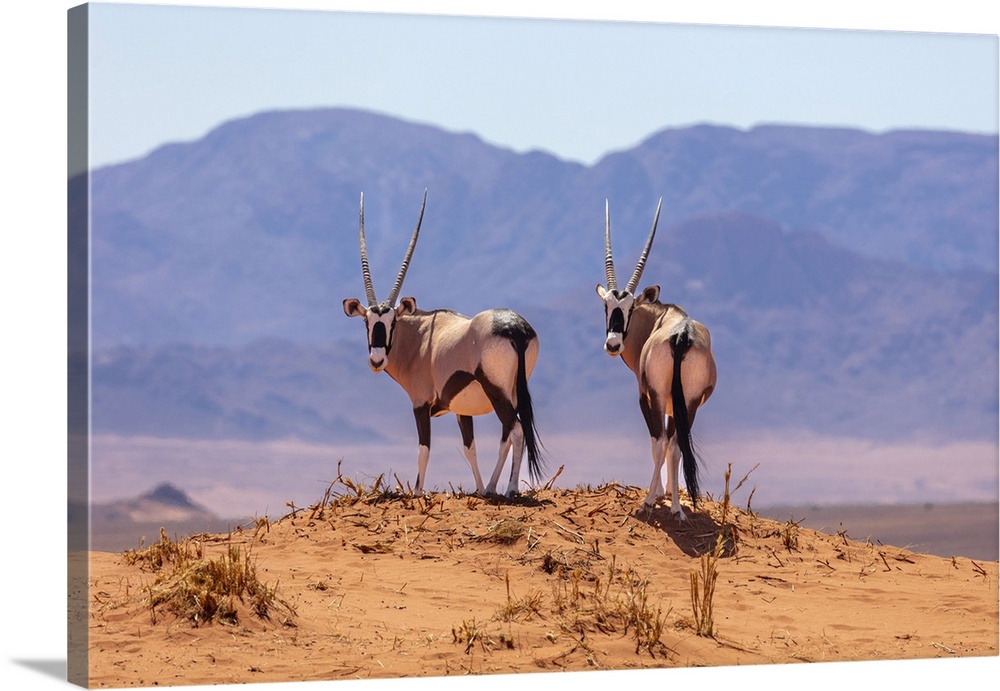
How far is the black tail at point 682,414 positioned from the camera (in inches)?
575

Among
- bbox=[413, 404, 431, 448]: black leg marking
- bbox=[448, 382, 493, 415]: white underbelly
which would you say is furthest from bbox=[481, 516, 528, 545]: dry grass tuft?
bbox=[413, 404, 431, 448]: black leg marking

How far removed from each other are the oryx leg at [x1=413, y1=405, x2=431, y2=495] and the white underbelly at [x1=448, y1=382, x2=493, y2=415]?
0.34 m

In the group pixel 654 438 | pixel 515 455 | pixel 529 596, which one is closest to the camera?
pixel 529 596

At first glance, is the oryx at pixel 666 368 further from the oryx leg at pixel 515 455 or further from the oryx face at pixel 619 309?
the oryx leg at pixel 515 455

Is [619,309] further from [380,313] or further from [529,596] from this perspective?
[529,596]

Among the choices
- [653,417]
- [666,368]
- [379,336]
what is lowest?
[653,417]

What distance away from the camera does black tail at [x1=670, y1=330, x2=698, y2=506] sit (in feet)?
47.9

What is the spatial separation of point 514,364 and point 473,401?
1.96ft

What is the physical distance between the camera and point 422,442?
15453mm

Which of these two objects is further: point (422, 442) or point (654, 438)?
point (422, 442)

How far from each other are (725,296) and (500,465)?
5487 cm

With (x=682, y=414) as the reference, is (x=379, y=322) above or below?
above

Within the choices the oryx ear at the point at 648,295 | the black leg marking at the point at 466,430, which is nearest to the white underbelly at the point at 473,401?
the black leg marking at the point at 466,430

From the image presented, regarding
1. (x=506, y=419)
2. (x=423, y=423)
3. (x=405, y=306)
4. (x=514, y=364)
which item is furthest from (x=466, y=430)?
(x=405, y=306)
